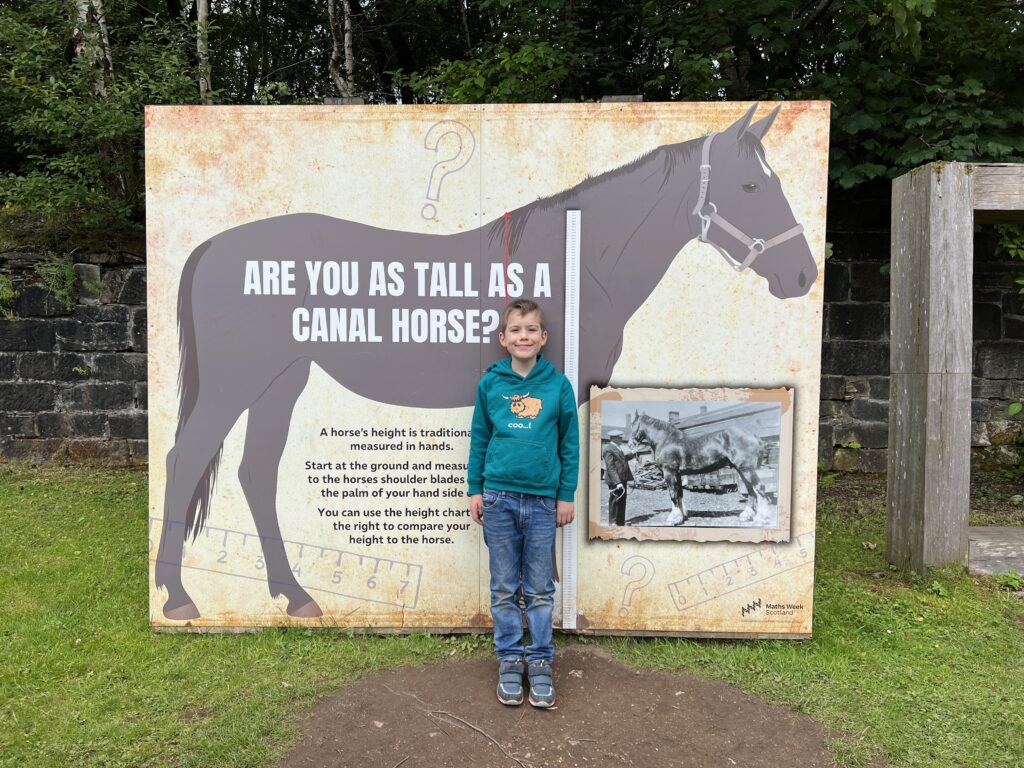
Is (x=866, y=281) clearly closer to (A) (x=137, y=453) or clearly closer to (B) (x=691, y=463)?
(B) (x=691, y=463)

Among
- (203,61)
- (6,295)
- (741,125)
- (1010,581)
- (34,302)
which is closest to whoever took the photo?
→ (741,125)

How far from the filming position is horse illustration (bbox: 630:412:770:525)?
3.62 metres

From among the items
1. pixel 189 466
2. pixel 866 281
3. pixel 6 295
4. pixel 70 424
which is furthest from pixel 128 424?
pixel 866 281

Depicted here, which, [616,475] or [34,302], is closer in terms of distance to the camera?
[616,475]

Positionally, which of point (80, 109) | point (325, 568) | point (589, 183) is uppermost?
point (80, 109)

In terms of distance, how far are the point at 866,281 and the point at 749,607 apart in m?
4.11

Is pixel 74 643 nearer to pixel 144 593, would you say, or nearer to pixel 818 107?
pixel 144 593

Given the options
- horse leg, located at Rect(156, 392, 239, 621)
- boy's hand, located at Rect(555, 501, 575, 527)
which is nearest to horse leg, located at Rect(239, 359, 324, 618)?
horse leg, located at Rect(156, 392, 239, 621)

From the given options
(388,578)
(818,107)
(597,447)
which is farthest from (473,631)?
(818,107)

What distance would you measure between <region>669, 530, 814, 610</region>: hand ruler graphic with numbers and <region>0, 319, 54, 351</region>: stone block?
6.57m

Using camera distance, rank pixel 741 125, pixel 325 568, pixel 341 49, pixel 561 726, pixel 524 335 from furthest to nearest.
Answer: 1. pixel 341 49
2. pixel 325 568
3. pixel 741 125
4. pixel 524 335
5. pixel 561 726

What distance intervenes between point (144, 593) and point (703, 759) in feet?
10.8

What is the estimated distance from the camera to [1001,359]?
21.6ft

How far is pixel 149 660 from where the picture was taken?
3.45m
